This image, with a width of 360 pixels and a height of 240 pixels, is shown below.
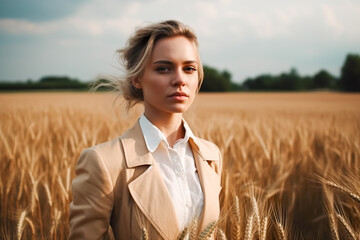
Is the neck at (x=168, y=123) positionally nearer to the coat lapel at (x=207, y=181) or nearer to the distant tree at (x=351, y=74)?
the coat lapel at (x=207, y=181)

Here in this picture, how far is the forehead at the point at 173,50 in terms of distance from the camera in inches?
40.9

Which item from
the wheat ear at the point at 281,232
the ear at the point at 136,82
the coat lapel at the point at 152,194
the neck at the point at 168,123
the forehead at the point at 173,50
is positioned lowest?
the wheat ear at the point at 281,232

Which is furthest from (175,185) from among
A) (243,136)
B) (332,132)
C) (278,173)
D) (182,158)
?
(332,132)

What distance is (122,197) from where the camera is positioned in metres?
0.99

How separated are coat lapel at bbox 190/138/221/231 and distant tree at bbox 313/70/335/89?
44676 mm

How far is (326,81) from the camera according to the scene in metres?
41.8

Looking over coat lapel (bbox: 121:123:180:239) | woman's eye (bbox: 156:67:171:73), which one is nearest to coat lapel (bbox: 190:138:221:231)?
coat lapel (bbox: 121:123:180:239)

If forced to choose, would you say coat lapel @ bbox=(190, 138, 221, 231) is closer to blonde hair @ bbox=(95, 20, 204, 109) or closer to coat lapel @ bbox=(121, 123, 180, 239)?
coat lapel @ bbox=(121, 123, 180, 239)

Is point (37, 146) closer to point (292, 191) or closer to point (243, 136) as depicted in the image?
point (243, 136)

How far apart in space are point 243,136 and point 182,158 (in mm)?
1958

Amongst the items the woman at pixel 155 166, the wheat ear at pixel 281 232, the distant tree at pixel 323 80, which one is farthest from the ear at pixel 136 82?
the distant tree at pixel 323 80

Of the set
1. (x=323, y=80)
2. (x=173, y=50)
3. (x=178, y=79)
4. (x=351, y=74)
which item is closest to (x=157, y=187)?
(x=178, y=79)

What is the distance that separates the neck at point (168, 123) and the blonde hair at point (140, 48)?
0.53 ft

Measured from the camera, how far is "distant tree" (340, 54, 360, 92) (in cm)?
2798
